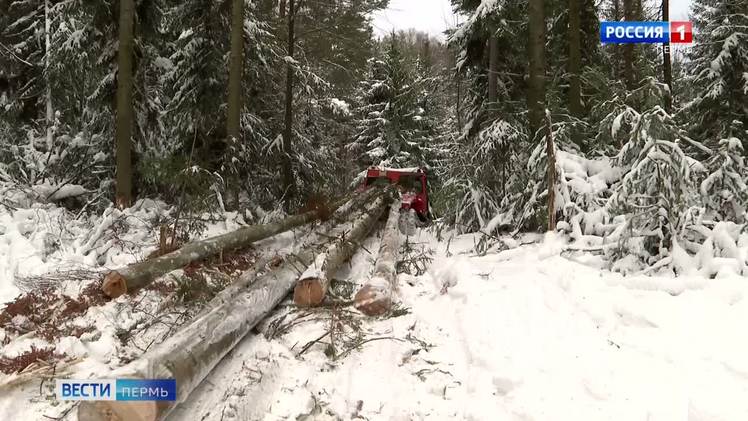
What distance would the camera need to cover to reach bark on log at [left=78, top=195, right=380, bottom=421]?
102 inches

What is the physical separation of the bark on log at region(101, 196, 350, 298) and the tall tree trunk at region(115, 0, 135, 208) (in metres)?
3.39

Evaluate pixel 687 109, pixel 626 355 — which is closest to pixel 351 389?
pixel 626 355

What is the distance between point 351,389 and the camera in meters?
3.41

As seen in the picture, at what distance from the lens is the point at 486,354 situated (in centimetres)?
374

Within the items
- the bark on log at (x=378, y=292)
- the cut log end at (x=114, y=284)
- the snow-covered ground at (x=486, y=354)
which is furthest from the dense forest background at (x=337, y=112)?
the bark on log at (x=378, y=292)

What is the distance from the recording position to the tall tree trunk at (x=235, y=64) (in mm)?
10750

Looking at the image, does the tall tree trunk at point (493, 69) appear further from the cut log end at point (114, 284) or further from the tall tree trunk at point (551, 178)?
the cut log end at point (114, 284)

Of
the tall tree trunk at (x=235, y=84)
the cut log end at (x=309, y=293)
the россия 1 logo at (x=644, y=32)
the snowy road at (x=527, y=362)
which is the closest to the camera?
the snowy road at (x=527, y=362)

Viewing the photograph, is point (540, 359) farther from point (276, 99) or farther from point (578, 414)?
point (276, 99)

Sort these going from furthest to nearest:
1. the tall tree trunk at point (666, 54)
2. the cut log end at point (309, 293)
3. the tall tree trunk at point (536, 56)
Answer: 1. the tall tree trunk at point (666, 54)
2. the tall tree trunk at point (536, 56)
3. the cut log end at point (309, 293)

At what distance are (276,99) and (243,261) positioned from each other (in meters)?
10.6

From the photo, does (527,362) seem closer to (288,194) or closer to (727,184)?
(727,184)

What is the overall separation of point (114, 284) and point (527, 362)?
13.4 ft

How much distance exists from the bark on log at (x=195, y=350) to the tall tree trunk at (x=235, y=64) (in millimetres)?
6771
